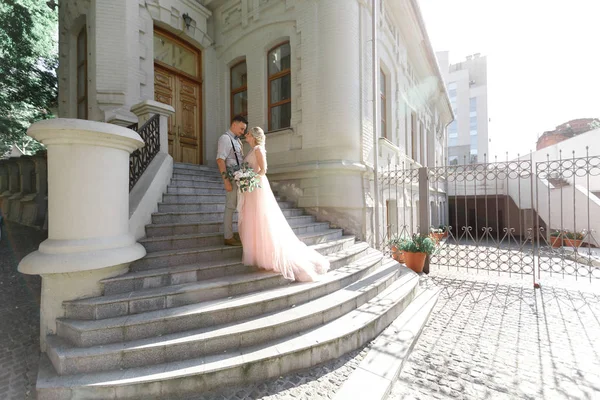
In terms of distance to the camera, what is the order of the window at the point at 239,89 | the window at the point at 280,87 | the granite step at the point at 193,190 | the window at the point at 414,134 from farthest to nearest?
the window at the point at 414,134 < the window at the point at 239,89 < the window at the point at 280,87 < the granite step at the point at 193,190

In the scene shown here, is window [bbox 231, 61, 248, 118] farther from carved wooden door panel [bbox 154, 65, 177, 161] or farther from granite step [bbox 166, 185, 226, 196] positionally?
granite step [bbox 166, 185, 226, 196]

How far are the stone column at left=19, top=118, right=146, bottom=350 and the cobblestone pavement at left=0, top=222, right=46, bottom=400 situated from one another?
27 cm

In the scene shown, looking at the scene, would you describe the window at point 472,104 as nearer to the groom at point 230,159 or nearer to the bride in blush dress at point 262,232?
the groom at point 230,159

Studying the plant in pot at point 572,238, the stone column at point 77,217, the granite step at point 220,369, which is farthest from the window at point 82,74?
the plant in pot at point 572,238

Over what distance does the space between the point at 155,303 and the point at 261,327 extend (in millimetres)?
1204

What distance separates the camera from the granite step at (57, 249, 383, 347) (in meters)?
2.54

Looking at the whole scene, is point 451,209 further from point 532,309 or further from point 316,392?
point 316,392

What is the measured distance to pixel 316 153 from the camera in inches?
270

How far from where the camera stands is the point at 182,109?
8.49 m

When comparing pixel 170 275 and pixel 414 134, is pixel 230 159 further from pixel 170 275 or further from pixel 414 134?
pixel 414 134

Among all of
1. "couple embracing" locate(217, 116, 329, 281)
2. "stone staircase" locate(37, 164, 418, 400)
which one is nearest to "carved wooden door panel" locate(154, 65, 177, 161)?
"stone staircase" locate(37, 164, 418, 400)

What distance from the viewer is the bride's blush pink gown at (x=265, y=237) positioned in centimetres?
376

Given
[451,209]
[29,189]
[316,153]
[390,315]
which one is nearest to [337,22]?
[316,153]

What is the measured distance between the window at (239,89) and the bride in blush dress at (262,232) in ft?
18.3
